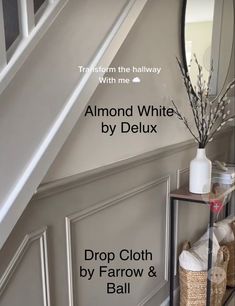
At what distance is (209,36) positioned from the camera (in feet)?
6.50

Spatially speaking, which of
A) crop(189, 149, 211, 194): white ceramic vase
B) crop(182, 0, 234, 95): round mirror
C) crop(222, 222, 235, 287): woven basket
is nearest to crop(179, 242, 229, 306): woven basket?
crop(222, 222, 235, 287): woven basket

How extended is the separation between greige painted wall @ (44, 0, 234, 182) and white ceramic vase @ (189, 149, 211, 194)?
0.18 meters

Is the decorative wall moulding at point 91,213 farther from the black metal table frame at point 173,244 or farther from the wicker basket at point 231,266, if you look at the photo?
the wicker basket at point 231,266

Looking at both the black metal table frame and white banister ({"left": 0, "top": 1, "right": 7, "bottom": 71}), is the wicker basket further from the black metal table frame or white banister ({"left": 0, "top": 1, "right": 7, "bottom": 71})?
white banister ({"left": 0, "top": 1, "right": 7, "bottom": 71})

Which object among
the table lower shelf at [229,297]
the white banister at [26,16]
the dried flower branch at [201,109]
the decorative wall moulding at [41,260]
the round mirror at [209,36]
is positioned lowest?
the table lower shelf at [229,297]

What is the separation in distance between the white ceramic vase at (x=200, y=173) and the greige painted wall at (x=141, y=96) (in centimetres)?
18

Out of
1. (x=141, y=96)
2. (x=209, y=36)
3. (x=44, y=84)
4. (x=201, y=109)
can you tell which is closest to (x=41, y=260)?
(x=44, y=84)

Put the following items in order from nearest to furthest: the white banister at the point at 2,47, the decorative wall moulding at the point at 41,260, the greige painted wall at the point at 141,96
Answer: the white banister at the point at 2,47 < the decorative wall moulding at the point at 41,260 < the greige painted wall at the point at 141,96

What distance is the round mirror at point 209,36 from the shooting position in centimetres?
173

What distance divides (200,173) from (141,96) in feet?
1.54

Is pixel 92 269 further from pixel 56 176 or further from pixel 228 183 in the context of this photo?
pixel 228 183

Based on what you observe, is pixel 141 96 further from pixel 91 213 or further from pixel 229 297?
pixel 229 297

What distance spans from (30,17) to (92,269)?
0.93 m

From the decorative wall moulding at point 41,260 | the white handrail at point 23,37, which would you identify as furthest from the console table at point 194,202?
the white handrail at point 23,37
